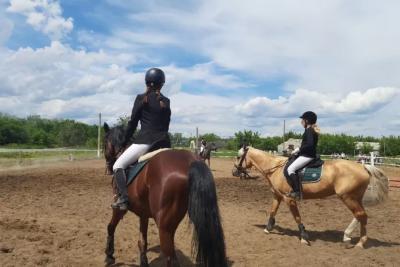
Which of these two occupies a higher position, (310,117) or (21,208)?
(310,117)

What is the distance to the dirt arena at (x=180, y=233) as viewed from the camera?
696 cm

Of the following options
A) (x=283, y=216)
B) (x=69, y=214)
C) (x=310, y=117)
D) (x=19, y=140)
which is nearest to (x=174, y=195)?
(x=310, y=117)

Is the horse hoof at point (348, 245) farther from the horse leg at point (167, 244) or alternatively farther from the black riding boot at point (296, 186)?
the horse leg at point (167, 244)

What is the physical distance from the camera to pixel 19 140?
83.4 metres

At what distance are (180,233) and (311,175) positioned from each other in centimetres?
325

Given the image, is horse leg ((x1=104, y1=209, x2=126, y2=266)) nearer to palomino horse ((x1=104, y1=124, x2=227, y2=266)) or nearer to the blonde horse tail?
palomino horse ((x1=104, y1=124, x2=227, y2=266))

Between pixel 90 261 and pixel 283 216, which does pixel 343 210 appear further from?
pixel 90 261

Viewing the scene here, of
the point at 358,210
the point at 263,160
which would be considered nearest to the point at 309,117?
the point at 263,160

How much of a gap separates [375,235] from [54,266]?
23.8 ft

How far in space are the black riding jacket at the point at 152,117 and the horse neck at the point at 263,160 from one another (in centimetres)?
488

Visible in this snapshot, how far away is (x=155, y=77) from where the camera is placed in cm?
598

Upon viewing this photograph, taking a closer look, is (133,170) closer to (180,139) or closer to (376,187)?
(376,187)

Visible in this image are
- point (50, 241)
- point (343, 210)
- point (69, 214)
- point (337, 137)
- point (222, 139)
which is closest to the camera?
point (50, 241)

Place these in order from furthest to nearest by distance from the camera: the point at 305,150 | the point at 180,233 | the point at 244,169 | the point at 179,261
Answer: the point at 244,169
the point at 305,150
the point at 180,233
the point at 179,261
